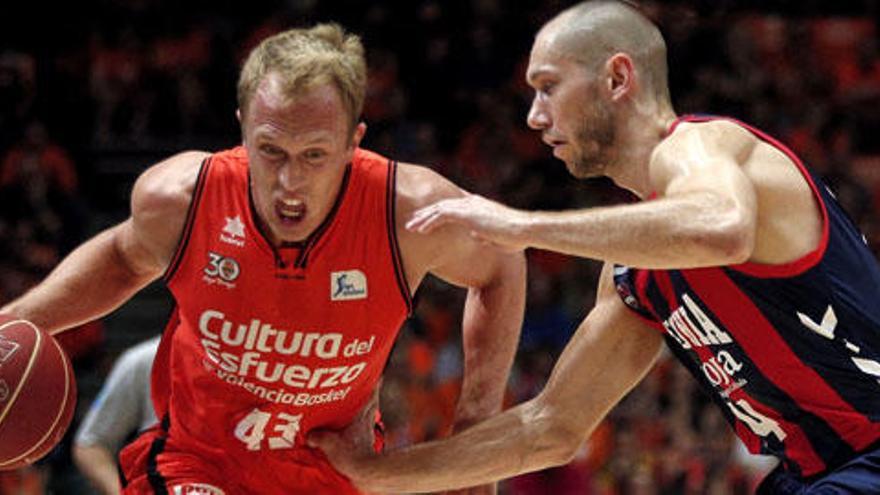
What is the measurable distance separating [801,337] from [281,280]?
150 centimetres

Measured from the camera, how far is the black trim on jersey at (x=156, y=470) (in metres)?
4.25

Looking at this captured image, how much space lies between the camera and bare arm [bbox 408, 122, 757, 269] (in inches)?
128

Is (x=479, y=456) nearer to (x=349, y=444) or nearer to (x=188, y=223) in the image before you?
(x=349, y=444)

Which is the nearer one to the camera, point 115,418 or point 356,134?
point 356,134

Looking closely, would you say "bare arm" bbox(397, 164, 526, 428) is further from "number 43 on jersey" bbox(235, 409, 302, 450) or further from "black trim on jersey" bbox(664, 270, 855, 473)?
"black trim on jersey" bbox(664, 270, 855, 473)

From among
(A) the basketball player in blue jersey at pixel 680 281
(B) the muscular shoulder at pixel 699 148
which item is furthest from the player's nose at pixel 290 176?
(B) the muscular shoulder at pixel 699 148

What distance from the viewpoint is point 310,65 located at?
13.3ft

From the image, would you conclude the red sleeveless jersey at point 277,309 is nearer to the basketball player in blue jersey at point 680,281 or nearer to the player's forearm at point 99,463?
the basketball player in blue jersey at point 680,281

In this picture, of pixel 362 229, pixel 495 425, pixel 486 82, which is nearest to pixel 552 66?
pixel 362 229

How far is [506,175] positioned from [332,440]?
8.21 meters

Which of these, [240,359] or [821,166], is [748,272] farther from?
[821,166]

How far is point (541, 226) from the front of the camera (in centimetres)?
332

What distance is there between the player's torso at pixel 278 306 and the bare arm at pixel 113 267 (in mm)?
119

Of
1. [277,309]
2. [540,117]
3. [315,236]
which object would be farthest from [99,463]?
[540,117]
